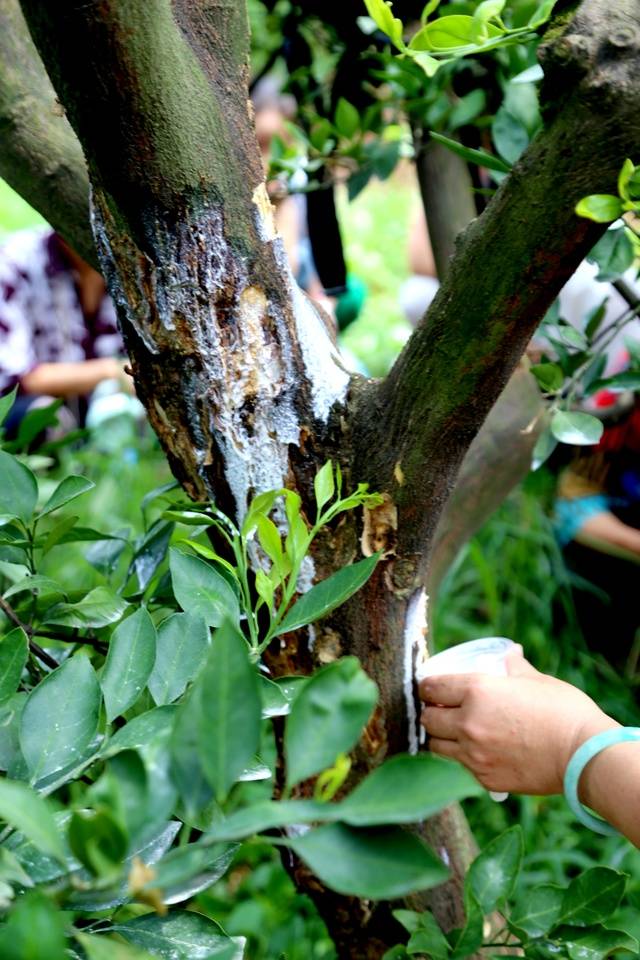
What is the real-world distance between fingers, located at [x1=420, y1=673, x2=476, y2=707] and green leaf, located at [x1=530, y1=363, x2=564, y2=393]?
0.23 metres

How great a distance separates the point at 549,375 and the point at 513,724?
0.26 m

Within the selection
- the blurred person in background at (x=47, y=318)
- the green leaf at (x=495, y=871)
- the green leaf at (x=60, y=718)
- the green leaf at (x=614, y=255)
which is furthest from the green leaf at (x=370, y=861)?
the blurred person in background at (x=47, y=318)

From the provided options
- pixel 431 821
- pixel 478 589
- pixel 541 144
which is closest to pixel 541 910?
pixel 431 821

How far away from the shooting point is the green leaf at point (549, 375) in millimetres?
701

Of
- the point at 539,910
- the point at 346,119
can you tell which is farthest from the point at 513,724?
the point at 346,119

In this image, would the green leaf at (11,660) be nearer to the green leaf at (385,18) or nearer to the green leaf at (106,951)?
the green leaf at (106,951)

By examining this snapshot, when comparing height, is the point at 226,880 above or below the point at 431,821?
below

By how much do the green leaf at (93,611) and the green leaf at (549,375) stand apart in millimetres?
351

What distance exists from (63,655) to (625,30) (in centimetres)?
55

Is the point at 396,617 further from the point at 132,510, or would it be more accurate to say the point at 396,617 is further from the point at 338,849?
the point at 132,510

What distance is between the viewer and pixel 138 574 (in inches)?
27.7

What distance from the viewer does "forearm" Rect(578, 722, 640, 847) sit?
55cm

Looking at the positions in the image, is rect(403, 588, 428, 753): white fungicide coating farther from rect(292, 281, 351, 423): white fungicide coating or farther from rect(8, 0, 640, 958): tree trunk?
rect(292, 281, 351, 423): white fungicide coating

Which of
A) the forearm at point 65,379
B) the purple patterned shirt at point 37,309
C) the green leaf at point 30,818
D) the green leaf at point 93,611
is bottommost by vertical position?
the forearm at point 65,379
